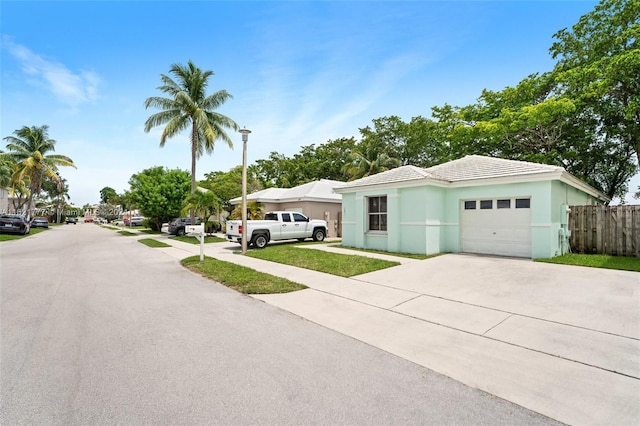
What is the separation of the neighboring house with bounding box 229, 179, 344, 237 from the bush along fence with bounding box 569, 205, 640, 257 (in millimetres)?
12908

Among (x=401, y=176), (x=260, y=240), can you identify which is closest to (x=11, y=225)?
(x=260, y=240)

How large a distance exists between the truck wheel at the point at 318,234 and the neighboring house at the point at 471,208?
12.7 ft

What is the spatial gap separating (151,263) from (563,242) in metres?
15.4

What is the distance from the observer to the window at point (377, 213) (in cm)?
1419

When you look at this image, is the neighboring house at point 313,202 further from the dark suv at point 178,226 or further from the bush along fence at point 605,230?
the bush along fence at point 605,230

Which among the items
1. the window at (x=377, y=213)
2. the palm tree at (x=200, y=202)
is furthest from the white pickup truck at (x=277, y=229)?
the palm tree at (x=200, y=202)

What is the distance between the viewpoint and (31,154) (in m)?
36.5

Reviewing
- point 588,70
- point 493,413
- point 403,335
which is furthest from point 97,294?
point 588,70

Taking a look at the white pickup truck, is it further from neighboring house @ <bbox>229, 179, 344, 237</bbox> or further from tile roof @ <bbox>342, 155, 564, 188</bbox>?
tile roof @ <bbox>342, 155, 564, 188</bbox>

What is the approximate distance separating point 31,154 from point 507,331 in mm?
49574

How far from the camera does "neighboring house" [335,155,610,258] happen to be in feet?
35.3

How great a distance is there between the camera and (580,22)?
→ 22.2m

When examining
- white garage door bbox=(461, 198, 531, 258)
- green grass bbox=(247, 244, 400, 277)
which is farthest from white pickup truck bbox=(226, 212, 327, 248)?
white garage door bbox=(461, 198, 531, 258)

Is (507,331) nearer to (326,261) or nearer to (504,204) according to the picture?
(326,261)
